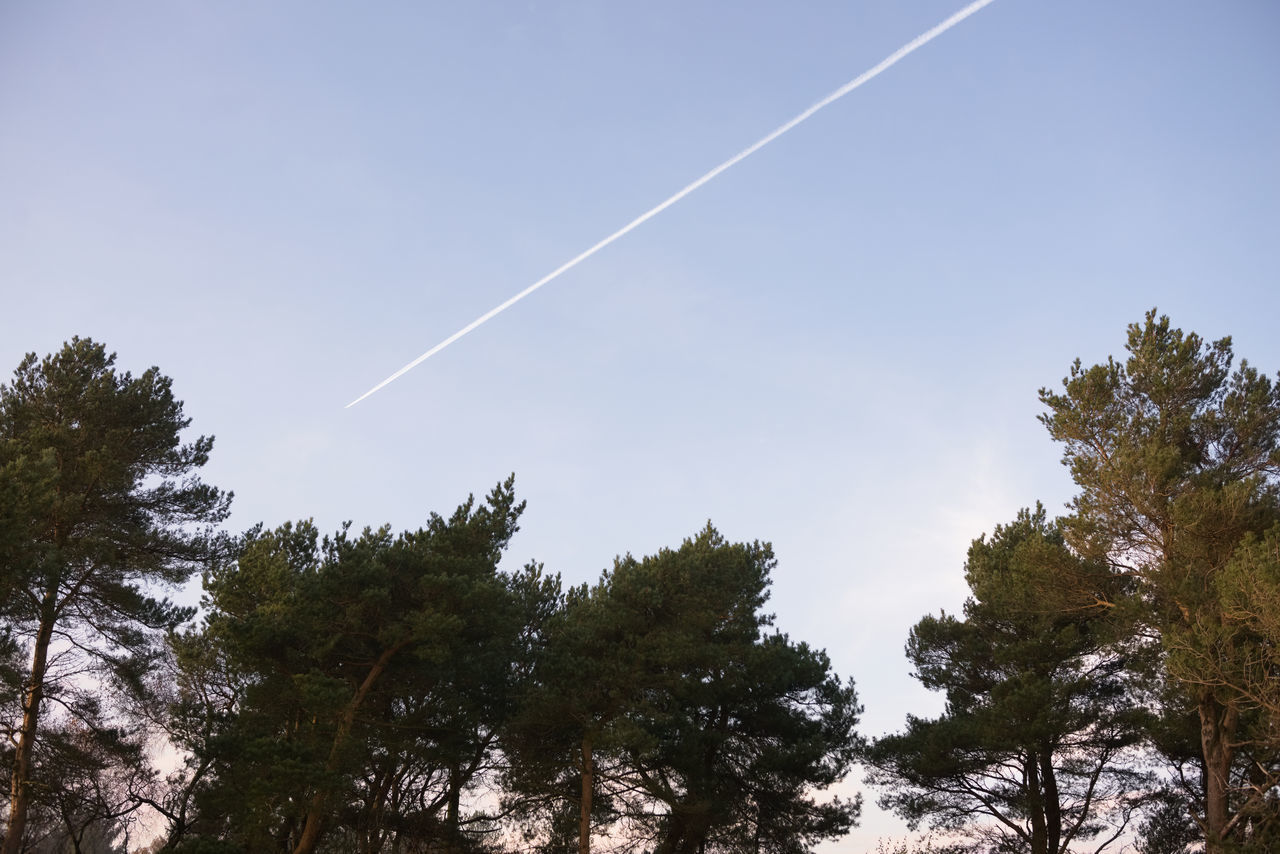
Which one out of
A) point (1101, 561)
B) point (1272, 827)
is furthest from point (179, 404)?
point (1272, 827)

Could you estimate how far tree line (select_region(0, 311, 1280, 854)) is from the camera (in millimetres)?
17875

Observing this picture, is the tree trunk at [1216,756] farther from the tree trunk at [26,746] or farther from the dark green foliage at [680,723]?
the tree trunk at [26,746]

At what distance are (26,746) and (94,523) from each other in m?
4.94

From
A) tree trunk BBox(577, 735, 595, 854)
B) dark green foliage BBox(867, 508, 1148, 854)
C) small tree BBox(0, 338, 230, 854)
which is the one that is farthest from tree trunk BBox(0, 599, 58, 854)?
dark green foliage BBox(867, 508, 1148, 854)

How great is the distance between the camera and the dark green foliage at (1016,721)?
2270 cm

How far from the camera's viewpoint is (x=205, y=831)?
73.7 ft

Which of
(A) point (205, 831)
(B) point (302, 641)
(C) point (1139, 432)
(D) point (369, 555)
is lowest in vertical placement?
(A) point (205, 831)

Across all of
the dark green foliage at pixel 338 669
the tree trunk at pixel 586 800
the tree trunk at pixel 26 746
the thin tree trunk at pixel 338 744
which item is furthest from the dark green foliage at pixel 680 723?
the tree trunk at pixel 26 746

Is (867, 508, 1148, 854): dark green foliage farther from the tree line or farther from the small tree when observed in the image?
the small tree

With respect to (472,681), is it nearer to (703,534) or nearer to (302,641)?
(302,641)

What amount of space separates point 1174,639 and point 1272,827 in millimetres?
3889

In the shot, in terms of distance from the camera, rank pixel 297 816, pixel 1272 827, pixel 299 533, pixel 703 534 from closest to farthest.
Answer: pixel 1272 827 → pixel 297 816 → pixel 299 533 → pixel 703 534

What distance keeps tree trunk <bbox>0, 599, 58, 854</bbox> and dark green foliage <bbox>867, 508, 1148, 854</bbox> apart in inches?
833

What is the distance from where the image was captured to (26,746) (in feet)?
62.7
